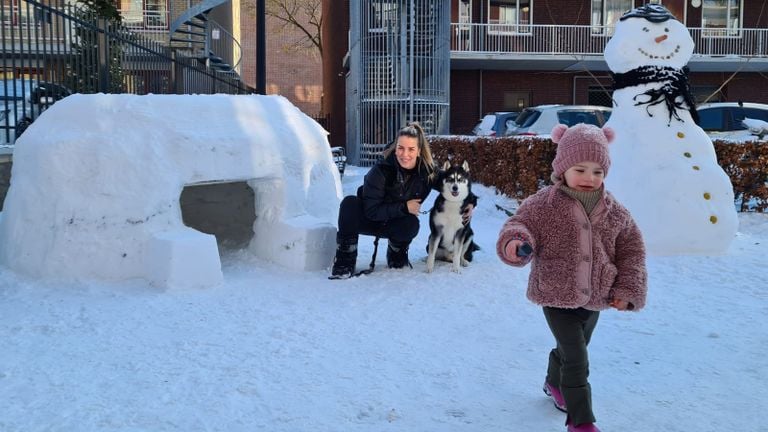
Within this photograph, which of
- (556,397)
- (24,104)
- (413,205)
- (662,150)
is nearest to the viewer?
(556,397)

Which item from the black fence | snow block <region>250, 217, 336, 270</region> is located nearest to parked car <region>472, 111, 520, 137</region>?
the black fence

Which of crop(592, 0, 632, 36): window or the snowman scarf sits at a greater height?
crop(592, 0, 632, 36): window

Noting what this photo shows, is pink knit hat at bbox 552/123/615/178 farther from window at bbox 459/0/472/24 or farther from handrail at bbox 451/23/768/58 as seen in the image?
window at bbox 459/0/472/24

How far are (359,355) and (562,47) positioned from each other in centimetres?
1964

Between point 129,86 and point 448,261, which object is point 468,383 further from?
point 129,86

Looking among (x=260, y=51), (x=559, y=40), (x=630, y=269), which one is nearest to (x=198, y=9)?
(x=260, y=51)

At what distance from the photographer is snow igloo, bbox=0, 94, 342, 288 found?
515 cm

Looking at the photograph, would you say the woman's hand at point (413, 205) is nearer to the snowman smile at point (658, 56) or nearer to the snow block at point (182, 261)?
the snow block at point (182, 261)

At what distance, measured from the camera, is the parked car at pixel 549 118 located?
13000 mm

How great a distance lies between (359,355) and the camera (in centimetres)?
380

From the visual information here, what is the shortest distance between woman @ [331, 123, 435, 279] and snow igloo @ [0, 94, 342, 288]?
1.02 feet

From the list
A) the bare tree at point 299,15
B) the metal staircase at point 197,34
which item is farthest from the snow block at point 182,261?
the bare tree at point 299,15

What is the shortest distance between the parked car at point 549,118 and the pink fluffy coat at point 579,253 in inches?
392

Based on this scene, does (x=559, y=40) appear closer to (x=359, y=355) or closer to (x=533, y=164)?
(x=533, y=164)
